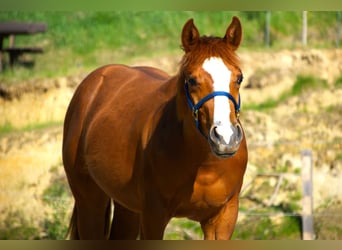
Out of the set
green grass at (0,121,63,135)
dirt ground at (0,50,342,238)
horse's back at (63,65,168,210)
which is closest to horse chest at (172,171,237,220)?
horse's back at (63,65,168,210)

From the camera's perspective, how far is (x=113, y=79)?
5.38 m

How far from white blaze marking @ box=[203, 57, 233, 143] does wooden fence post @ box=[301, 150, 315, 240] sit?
5.66 m

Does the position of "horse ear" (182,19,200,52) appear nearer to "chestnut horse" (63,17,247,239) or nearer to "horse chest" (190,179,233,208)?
"chestnut horse" (63,17,247,239)

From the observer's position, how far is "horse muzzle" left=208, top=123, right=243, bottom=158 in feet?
11.2

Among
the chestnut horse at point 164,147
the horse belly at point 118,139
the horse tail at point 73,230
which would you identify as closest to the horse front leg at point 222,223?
the chestnut horse at point 164,147

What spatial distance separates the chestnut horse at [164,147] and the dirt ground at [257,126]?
192 inches

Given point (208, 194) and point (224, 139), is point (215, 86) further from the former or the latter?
point (208, 194)

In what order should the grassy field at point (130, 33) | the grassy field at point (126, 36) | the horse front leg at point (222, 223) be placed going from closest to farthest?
the horse front leg at point (222, 223)
the grassy field at point (126, 36)
the grassy field at point (130, 33)

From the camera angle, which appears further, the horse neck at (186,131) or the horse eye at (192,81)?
the horse neck at (186,131)

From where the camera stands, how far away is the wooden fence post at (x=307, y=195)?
9102 mm

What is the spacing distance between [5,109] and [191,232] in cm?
538

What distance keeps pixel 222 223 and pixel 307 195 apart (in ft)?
17.4

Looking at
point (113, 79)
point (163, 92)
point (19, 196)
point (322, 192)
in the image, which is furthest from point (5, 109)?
point (163, 92)

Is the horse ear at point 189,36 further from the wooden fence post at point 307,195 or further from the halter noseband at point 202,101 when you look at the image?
the wooden fence post at point 307,195
